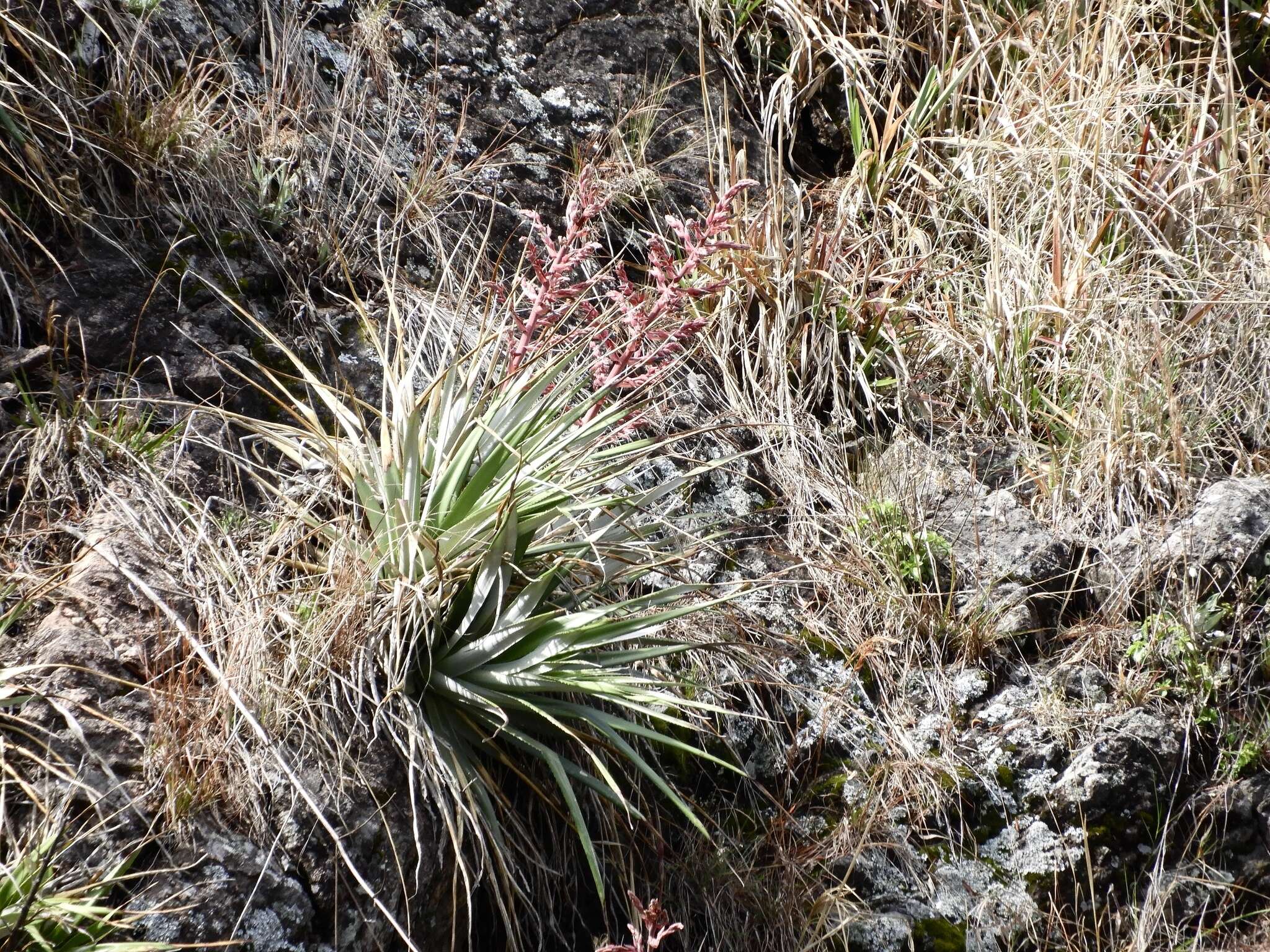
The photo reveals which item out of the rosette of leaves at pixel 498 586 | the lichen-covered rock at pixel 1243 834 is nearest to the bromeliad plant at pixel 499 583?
the rosette of leaves at pixel 498 586

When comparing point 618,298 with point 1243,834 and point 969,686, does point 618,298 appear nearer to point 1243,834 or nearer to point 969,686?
point 969,686

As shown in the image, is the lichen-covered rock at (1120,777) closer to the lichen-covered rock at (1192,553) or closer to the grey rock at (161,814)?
the lichen-covered rock at (1192,553)

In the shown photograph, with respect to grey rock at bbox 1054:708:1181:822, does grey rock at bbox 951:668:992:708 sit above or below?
above

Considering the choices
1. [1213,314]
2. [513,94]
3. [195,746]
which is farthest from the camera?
[513,94]

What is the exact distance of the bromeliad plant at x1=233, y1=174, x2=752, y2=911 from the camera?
7.23 ft

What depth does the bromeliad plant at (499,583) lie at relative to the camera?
2.21m

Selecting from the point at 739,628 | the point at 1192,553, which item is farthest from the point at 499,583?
the point at 1192,553

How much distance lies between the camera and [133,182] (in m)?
2.95

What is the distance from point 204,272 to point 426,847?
178 cm

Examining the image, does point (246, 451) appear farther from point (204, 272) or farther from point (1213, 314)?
point (1213, 314)

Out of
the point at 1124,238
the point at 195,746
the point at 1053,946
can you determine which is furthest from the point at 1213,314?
the point at 195,746

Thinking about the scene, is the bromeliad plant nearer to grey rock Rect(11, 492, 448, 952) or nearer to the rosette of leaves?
the rosette of leaves

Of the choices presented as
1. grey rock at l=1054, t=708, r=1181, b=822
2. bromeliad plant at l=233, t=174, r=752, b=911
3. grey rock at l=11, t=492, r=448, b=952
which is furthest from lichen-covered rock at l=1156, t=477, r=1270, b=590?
grey rock at l=11, t=492, r=448, b=952

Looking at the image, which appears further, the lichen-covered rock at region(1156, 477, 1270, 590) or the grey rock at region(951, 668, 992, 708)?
the lichen-covered rock at region(1156, 477, 1270, 590)
